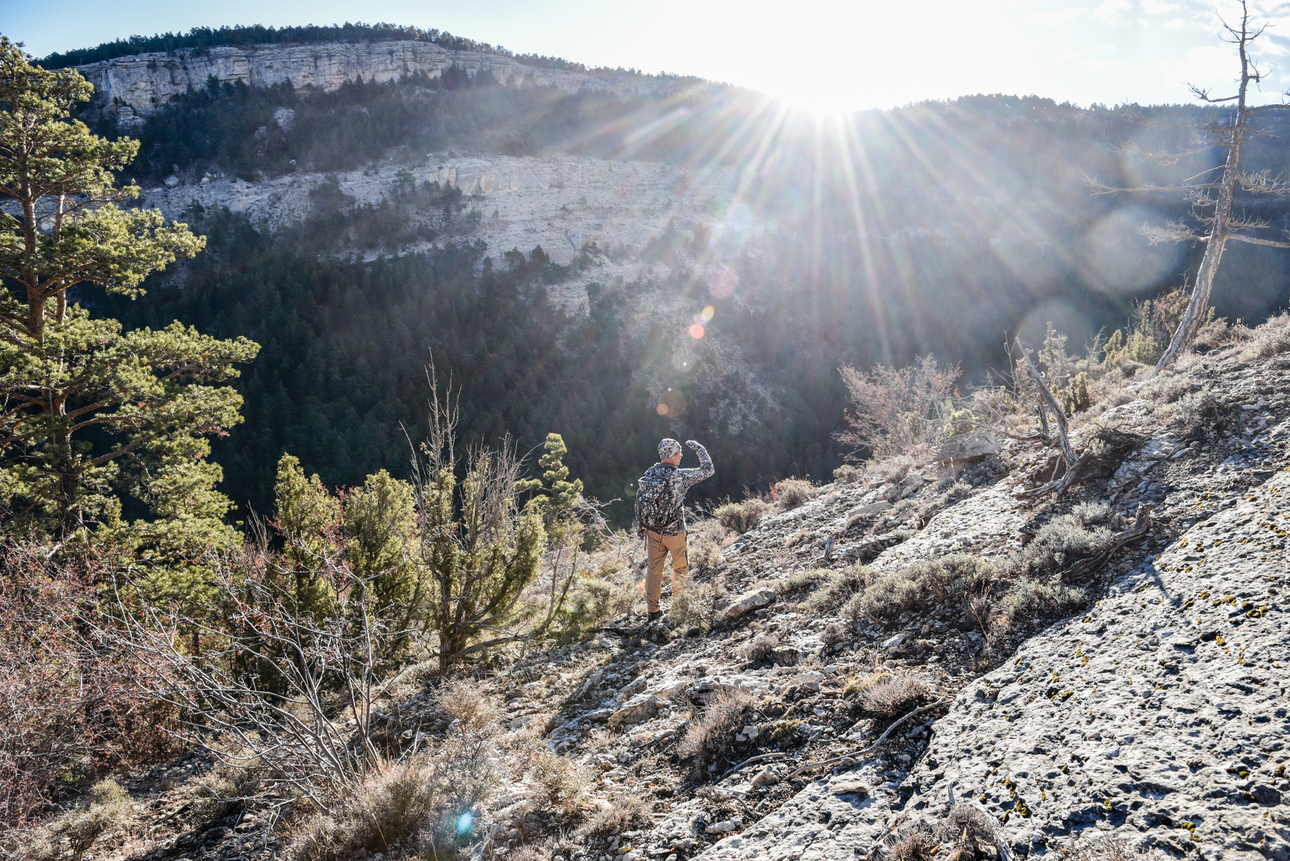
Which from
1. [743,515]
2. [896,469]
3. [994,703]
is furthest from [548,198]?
[994,703]

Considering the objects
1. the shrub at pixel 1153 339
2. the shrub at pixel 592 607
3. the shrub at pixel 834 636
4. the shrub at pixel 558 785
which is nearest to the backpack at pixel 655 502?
the shrub at pixel 592 607

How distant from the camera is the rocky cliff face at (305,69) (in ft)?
218

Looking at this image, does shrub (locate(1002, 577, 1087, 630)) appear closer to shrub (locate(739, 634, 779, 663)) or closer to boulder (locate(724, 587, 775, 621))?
shrub (locate(739, 634, 779, 663))

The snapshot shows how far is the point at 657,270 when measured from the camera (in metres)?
50.8

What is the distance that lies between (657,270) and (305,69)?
52817 millimetres

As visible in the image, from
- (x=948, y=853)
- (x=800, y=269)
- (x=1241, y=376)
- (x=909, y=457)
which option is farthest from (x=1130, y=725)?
(x=800, y=269)

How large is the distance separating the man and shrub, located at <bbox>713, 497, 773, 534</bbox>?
3.89 m

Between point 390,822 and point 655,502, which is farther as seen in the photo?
point 655,502

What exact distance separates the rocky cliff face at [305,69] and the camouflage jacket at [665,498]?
7596cm

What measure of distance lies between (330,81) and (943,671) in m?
86.7

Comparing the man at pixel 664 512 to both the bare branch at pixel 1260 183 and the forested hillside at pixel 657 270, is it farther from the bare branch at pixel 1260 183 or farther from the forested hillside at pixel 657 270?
the forested hillside at pixel 657 270

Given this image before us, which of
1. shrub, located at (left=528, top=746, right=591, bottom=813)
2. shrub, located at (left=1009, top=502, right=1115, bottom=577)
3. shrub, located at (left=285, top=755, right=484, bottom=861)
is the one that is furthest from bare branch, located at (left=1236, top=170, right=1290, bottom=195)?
shrub, located at (left=285, top=755, right=484, bottom=861)

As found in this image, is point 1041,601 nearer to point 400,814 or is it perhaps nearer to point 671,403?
point 400,814

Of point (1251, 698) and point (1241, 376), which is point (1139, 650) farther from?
point (1241, 376)
